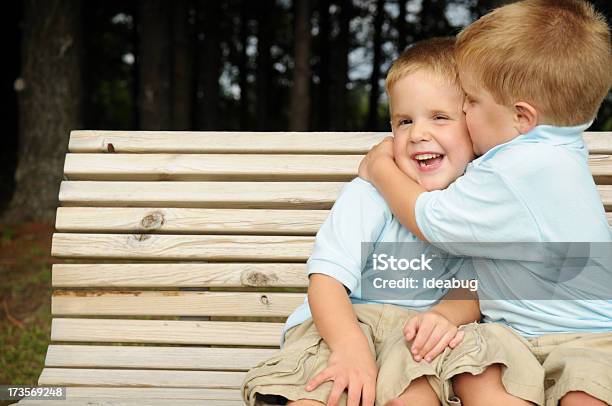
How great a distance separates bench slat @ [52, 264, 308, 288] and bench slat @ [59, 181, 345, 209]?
23cm

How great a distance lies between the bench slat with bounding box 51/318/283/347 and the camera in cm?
280

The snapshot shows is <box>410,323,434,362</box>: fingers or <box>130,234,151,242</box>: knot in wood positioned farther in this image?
<box>130,234,151,242</box>: knot in wood

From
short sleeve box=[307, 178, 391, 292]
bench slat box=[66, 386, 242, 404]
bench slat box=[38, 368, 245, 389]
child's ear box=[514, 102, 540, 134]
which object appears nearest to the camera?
child's ear box=[514, 102, 540, 134]

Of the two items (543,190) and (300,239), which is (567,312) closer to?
(543,190)

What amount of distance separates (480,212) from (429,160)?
10.3 inches

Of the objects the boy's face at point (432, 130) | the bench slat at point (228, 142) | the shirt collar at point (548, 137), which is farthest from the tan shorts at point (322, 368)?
the bench slat at point (228, 142)

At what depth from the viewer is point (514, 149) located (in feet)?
6.30

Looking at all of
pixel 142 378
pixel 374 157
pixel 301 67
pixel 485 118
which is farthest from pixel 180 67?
pixel 485 118

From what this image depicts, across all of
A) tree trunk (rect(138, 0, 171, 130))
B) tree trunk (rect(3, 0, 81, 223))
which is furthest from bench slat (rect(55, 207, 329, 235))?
tree trunk (rect(138, 0, 171, 130))

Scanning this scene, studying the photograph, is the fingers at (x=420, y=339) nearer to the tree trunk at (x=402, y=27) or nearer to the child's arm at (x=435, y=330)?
the child's arm at (x=435, y=330)

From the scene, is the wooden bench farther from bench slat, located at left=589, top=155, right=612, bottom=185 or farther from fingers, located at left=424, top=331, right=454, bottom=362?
fingers, located at left=424, top=331, right=454, bottom=362

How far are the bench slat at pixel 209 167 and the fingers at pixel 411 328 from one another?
1.03m

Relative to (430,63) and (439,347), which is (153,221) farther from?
(439,347)

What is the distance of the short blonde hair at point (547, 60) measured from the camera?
1907 millimetres
